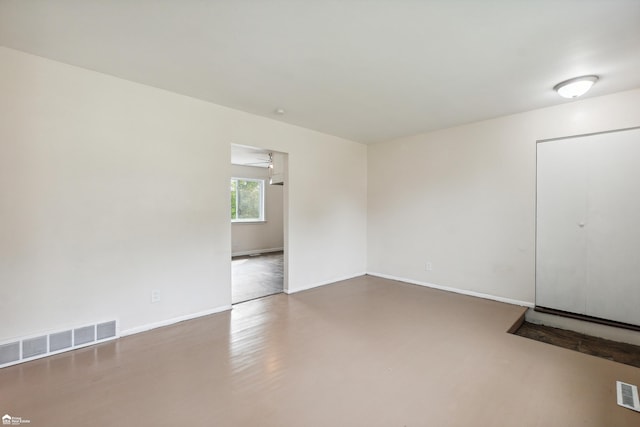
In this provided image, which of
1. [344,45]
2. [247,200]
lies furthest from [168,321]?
[247,200]

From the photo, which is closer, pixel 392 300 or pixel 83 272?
pixel 83 272

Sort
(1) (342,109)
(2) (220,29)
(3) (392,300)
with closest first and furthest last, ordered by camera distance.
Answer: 1. (2) (220,29)
2. (1) (342,109)
3. (3) (392,300)

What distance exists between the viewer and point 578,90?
2.72 meters

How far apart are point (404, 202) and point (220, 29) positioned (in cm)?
377

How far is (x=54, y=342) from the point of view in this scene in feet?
7.84

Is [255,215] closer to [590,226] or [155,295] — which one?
[155,295]

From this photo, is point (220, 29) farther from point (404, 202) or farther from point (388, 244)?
point (388, 244)

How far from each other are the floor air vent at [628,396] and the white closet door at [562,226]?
144 centimetres

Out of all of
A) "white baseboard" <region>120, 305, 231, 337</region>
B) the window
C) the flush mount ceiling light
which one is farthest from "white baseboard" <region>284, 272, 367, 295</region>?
the flush mount ceiling light

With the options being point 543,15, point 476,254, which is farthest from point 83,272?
point 476,254

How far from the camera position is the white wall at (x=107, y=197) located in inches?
89.3

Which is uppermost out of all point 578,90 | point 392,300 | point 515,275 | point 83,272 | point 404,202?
point 578,90

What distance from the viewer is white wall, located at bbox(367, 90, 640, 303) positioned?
11.3 ft

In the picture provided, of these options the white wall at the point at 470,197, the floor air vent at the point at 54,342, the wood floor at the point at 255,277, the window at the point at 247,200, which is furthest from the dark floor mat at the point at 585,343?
the window at the point at 247,200
